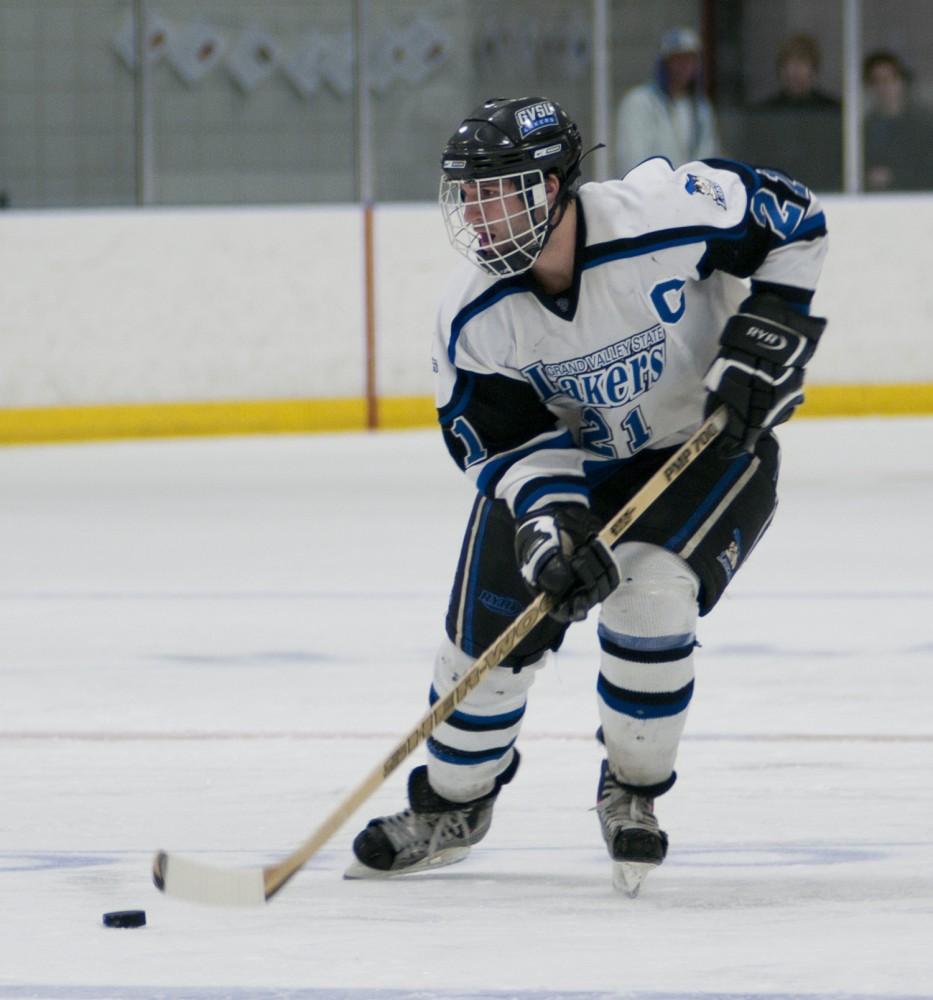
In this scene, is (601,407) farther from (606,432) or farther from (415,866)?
(415,866)

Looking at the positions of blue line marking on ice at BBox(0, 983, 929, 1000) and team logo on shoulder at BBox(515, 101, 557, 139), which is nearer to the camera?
blue line marking on ice at BBox(0, 983, 929, 1000)

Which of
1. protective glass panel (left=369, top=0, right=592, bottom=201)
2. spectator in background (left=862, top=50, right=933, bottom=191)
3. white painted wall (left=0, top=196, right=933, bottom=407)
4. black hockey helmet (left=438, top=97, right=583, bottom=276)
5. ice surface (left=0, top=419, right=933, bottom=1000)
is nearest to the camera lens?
ice surface (left=0, top=419, right=933, bottom=1000)

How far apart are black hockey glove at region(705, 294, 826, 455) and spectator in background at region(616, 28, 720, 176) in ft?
18.8

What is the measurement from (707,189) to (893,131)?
6.28m

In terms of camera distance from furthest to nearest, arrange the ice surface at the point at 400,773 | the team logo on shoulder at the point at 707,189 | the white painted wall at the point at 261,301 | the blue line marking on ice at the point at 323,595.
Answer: the white painted wall at the point at 261,301, the blue line marking on ice at the point at 323,595, the team logo on shoulder at the point at 707,189, the ice surface at the point at 400,773

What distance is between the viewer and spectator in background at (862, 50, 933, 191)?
332 inches

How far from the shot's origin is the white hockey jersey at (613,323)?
244 cm

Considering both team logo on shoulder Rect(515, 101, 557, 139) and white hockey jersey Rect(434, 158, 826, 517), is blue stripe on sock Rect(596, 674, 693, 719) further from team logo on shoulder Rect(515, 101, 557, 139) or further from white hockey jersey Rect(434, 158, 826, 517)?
team logo on shoulder Rect(515, 101, 557, 139)

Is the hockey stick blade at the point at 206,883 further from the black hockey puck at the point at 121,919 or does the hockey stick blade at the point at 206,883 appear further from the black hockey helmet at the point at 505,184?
the black hockey helmet at the point at 505,184

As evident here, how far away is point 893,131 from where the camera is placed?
8500mm

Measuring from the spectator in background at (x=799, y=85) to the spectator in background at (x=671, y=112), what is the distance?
36cm

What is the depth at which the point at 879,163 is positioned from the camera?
8.45 meters

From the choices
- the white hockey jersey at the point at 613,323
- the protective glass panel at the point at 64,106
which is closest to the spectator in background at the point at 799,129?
the protective glass panel at the point at 64,106

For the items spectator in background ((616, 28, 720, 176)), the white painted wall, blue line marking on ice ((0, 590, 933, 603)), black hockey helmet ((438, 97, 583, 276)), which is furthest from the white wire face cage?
spectator in background ((616, 28, 720, 176))
